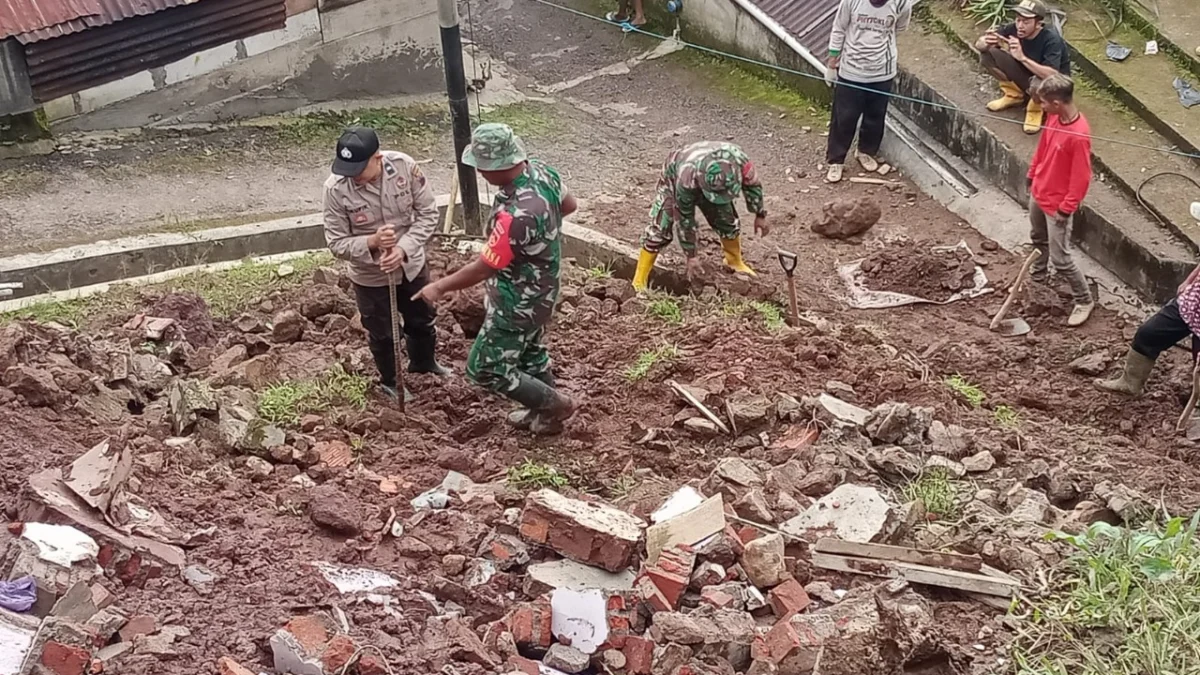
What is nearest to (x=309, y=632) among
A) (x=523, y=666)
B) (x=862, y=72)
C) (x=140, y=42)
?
(x=523, y=666)

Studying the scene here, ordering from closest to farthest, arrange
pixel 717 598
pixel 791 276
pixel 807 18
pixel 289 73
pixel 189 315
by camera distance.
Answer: pixel 717 598, pixel 189 315, pixel 791 276, pixel 289 73, pixel 807 18

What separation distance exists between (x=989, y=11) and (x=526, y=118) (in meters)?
4.39

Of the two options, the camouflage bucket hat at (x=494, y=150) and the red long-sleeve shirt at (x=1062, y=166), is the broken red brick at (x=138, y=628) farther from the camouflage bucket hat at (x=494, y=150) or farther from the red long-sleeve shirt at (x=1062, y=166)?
the red long-sleeve shirt at (x=1062, y=166)

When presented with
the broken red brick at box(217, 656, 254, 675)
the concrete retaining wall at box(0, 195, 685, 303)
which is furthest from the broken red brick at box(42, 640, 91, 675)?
the concrete retaining wall at box(0, 195, 685, 303)

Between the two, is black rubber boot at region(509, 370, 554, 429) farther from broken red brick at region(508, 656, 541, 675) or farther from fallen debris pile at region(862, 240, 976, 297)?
fallen debris pile at region(862, 240, 976, 297)

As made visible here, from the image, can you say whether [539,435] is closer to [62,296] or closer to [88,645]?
[88,645]

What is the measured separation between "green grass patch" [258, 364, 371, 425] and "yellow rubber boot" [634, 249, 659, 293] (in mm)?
2145

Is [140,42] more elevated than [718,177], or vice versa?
[718,177]

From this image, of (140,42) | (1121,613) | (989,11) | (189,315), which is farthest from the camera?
(989,11)

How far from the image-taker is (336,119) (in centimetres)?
1077

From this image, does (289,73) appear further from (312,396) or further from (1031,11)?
(1031,11)

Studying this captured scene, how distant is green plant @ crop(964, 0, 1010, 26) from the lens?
10.4 m

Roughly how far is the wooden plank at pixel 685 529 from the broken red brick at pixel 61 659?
2053mm

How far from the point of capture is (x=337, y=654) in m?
3.85
